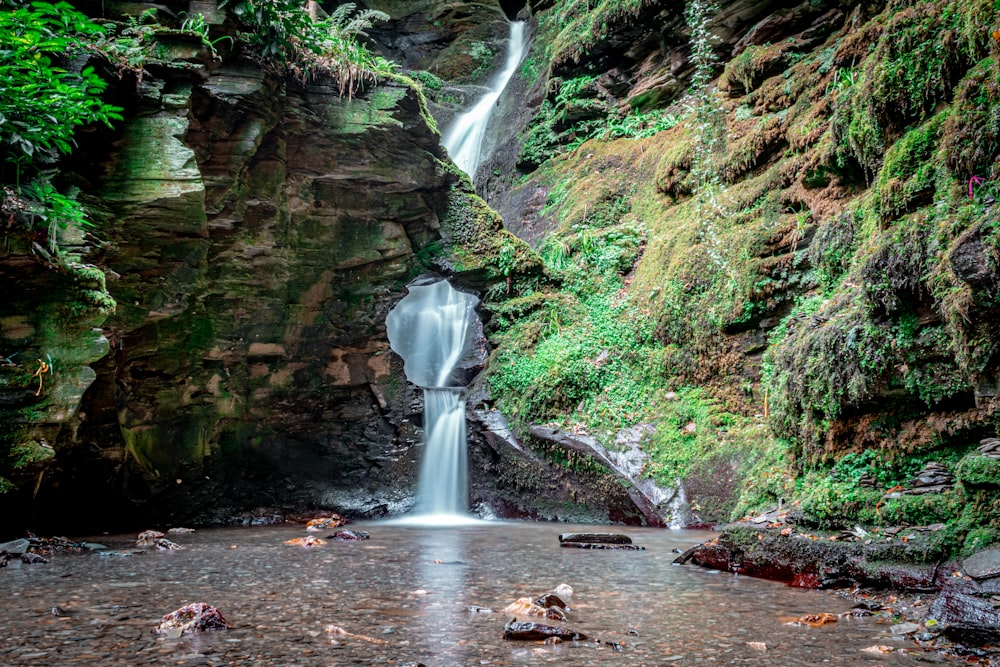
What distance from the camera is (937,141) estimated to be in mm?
4887

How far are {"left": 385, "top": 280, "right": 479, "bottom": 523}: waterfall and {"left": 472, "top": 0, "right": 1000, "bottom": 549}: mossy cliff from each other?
119cm

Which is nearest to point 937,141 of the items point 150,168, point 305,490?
point 150,168

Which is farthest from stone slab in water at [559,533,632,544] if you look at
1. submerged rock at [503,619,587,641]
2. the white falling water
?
the white falling water

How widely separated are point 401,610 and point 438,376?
31.9ft

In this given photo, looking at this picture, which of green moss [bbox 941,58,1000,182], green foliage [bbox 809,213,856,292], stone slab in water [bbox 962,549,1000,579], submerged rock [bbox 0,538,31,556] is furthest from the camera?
green foliage [bbox 809,213,856,292]

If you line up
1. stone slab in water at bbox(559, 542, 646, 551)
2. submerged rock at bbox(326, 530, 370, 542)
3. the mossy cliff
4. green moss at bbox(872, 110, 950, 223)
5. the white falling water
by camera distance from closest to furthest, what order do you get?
the mossy cliff, green moss at bbox(872, 110, 950, 223), stone slab in water at bbox(559, 542, 646, 551), submerged rock at bbox(326, 530, 370, 542), the white falling water

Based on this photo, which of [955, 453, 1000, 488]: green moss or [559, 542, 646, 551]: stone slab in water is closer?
[955, 453, 1000, 488]: green moss

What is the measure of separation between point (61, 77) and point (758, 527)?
7.49 m

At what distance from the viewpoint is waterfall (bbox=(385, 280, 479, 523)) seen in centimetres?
1078

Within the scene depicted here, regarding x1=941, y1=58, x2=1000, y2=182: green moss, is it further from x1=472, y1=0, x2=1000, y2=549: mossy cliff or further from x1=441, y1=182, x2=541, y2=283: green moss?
x1=441, y1=182, x2=541, y2=283: green moss

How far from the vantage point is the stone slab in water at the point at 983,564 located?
10.6ft

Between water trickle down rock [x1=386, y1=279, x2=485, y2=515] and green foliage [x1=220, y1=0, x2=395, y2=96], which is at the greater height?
green foliage [x1=220, y1=0, x2=395, y2=96]

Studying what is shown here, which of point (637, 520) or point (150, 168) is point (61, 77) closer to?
point (150, 168)

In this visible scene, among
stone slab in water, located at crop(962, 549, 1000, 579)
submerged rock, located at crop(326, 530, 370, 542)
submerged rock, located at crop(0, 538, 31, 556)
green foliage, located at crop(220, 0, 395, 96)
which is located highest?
green foliage, located at crop(220, 0, 395, 96)
